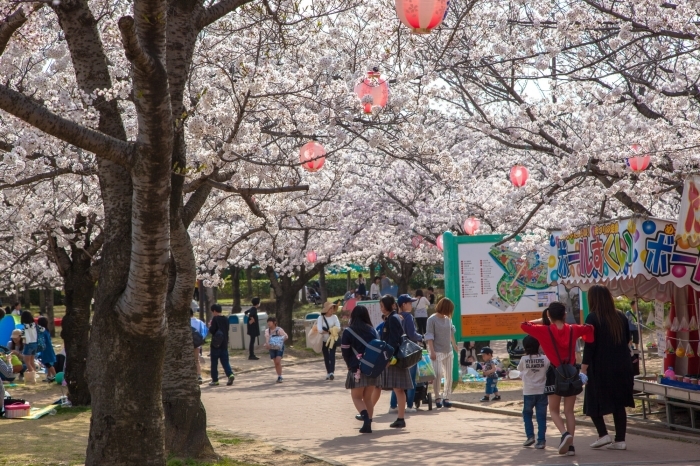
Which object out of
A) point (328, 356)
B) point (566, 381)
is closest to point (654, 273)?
point (566, 381)

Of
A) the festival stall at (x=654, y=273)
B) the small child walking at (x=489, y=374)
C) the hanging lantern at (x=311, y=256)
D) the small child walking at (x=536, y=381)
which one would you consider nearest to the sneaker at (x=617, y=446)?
the small child walking at (x=536, y=381)

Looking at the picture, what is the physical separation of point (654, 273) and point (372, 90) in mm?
3978

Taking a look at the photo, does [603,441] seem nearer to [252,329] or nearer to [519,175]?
[519,175]

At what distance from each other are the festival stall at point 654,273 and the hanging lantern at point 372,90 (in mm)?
3414

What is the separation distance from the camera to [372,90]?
947 cm

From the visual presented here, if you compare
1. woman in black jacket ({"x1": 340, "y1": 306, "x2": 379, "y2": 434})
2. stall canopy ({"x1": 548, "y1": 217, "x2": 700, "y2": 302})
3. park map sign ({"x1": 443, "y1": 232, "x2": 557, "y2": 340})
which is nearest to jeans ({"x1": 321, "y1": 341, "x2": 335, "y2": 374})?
park map sign ({"x1": 443, "y1": 232, "x2": 557, "y2": 340})

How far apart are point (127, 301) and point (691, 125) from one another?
9.59 m

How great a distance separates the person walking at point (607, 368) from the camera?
27.9 ft

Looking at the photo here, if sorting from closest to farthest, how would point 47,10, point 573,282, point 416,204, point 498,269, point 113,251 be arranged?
point 113,251, point 47,10, point 573,282, point 498,269, point 416,204

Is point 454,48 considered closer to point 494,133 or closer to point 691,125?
point 494,133

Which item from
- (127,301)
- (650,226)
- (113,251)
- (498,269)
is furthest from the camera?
(498,269)

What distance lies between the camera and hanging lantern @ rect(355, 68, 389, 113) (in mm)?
9461

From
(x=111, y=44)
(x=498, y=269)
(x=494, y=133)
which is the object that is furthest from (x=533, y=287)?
(x=111, y=44)

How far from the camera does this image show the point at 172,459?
27.4 feet
